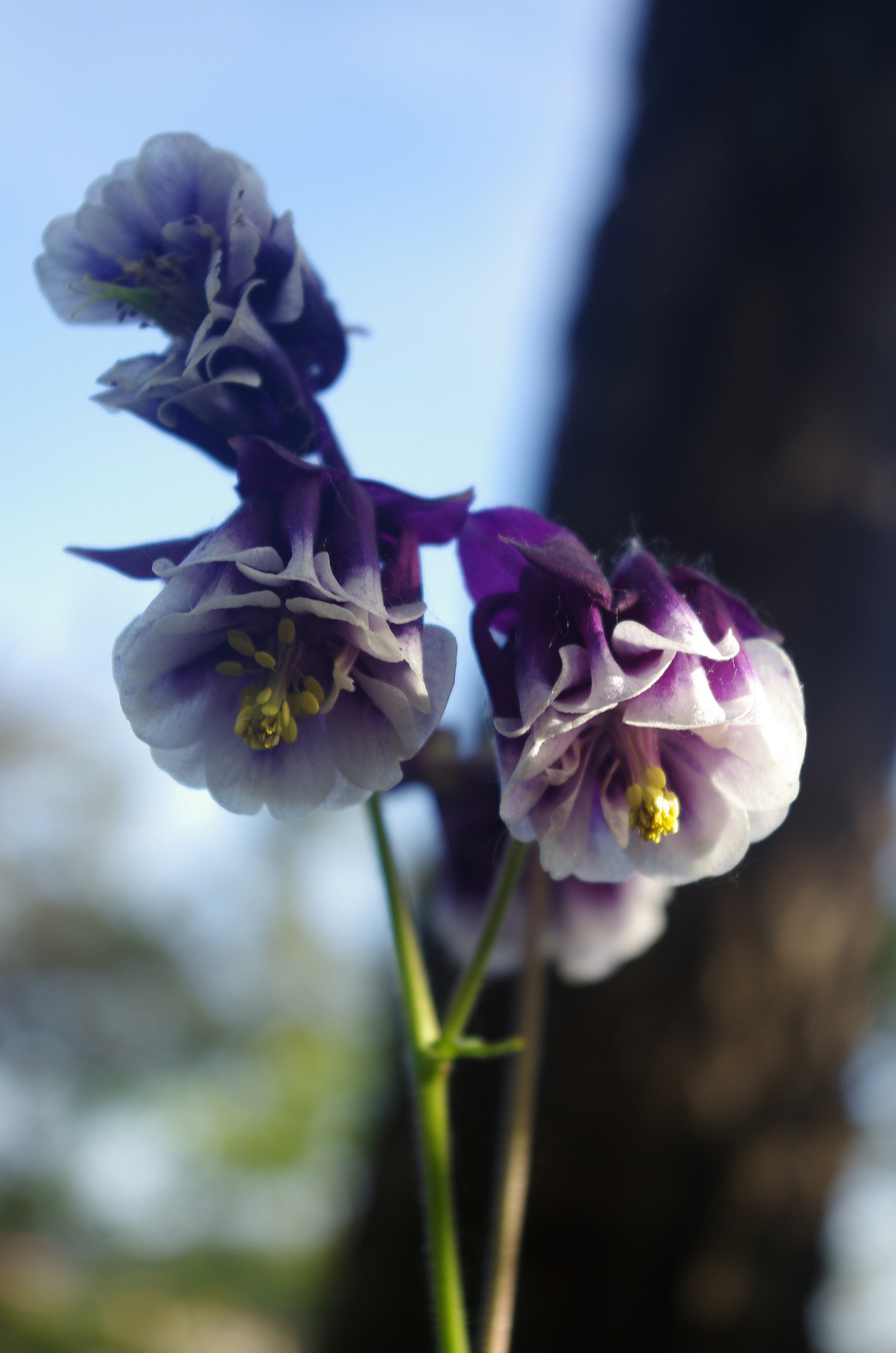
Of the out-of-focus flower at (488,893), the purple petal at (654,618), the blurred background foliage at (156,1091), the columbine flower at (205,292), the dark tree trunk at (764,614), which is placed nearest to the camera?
the purple petal at (654,618)

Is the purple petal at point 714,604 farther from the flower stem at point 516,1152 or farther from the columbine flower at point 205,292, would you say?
the flower stem at point 516,1152

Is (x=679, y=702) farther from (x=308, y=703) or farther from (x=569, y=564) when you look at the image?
(x=308, y=703)

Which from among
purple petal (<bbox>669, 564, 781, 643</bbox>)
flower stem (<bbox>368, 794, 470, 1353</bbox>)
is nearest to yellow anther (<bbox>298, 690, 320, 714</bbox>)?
flower stem (<bbox>368, 794, 470, 1353</bbox>)

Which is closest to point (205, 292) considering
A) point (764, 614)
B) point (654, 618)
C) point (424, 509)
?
point (424, 509)

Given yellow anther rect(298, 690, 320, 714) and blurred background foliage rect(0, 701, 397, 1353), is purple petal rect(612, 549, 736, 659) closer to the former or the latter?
yellow anther rect(298, 690, 320, 714)

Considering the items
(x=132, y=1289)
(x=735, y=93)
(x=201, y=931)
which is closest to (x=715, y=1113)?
(x=735, y=93)

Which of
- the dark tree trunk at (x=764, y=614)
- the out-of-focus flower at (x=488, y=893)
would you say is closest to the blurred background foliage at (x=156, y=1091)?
the dark tree trunk at (x=764, y=614)
